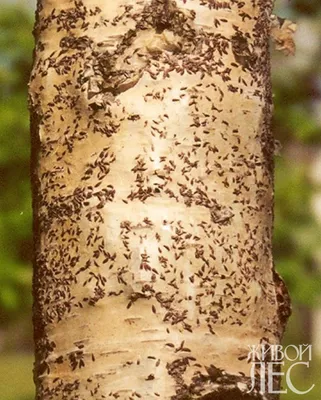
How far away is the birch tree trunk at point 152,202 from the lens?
61.2 inches

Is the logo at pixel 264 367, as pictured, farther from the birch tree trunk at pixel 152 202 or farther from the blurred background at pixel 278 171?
the blurred background at pixel 278 171

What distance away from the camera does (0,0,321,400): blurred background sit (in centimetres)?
721

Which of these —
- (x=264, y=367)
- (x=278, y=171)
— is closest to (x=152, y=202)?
(x=264, y=367)

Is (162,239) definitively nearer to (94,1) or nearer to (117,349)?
(117,349)

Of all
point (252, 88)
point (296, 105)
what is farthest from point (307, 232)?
point (252, 88)

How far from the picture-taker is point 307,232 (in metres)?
8.86

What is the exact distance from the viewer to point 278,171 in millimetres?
8977

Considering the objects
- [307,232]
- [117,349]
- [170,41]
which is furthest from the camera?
[307,232]

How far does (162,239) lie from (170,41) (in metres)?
0.32

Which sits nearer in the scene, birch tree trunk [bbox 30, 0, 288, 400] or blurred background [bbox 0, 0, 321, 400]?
birch tree trunk [bbox 30, 0, 288, 400]

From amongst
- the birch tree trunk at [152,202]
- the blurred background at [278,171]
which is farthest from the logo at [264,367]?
the blurred background at [278,171]

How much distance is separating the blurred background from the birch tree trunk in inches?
181

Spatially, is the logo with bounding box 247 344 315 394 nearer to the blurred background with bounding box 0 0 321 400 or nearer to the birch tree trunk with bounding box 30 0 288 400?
the birch tree trunk with bounding box 30 0 288 400

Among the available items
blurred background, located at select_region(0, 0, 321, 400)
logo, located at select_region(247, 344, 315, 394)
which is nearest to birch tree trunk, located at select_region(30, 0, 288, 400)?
logo, located at select_region(247, 344, 315, 394)
